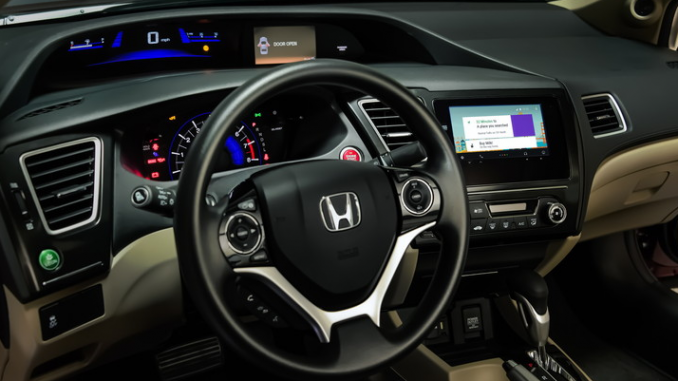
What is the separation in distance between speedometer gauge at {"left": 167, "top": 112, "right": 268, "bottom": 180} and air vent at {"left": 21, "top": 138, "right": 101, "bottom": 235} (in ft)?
0.66

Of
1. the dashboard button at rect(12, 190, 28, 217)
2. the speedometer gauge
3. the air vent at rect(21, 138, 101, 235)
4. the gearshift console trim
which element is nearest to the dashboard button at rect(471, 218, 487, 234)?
the gearshift console trim

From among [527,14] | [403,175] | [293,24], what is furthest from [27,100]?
[527,14]

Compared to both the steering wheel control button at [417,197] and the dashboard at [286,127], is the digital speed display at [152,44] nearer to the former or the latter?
the dashboard at [286,127]

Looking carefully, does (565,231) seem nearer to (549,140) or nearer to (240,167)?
(549,140)

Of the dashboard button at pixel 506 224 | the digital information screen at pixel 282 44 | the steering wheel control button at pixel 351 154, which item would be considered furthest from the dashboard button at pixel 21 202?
the dashboard button at pixel 506 224

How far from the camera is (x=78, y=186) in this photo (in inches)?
49.3

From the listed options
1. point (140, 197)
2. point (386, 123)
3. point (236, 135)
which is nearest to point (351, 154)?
point (386, 123)

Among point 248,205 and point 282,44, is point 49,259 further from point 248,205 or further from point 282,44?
point 282,44

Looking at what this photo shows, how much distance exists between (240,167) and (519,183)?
706 mm

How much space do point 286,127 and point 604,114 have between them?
0.88 metres

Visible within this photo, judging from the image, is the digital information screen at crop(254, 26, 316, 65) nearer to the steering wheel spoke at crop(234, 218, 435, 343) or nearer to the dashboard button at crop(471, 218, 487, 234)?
the dashboard button at crop(471, 218, 487, 234)

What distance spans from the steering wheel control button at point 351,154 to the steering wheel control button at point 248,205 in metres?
0.49

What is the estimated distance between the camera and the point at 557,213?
1669mm

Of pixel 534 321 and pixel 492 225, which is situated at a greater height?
pixel 492 225
